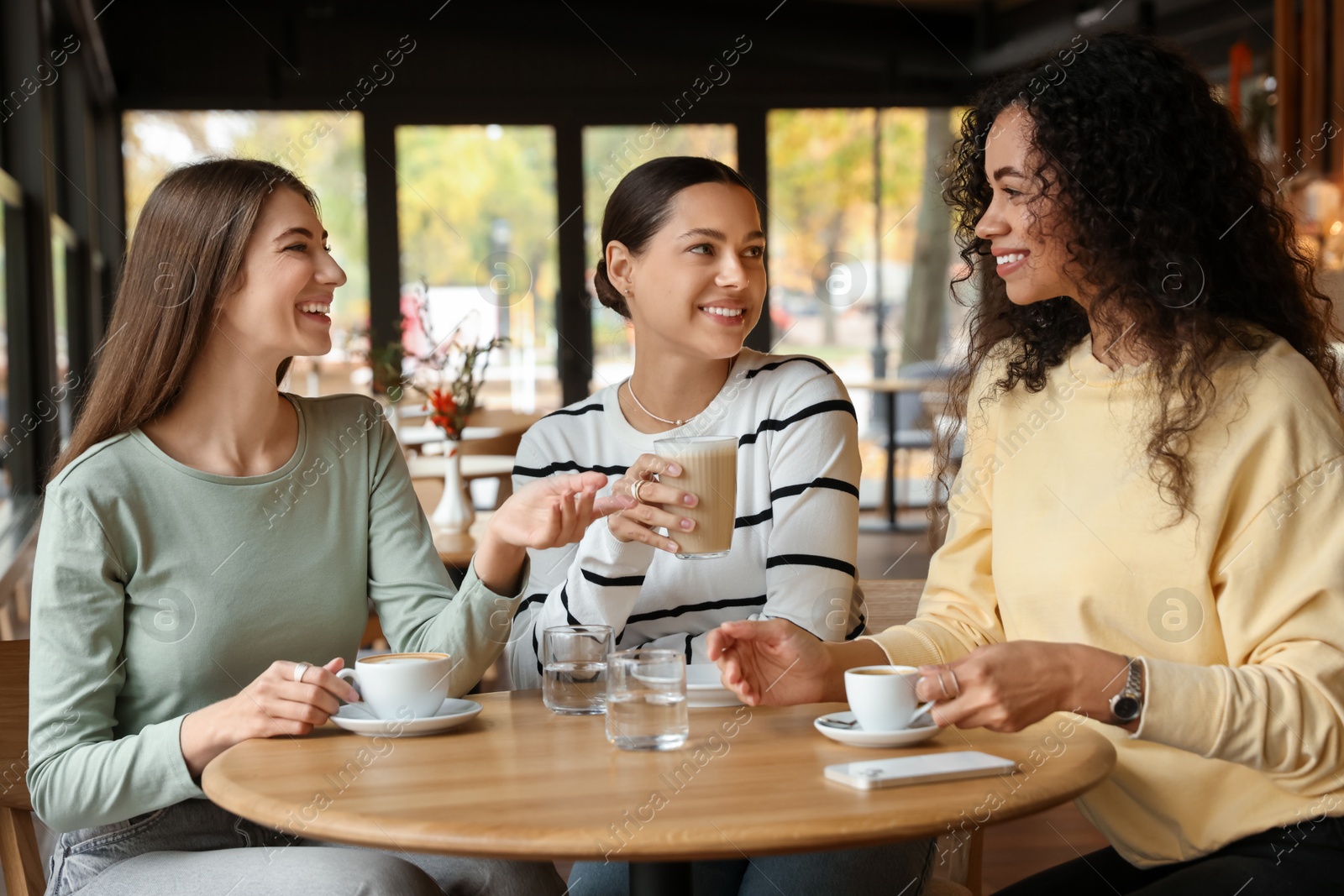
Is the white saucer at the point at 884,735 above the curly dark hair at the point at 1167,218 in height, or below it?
below

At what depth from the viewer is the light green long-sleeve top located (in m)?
1.43

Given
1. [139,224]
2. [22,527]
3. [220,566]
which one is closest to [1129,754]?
[220,566]

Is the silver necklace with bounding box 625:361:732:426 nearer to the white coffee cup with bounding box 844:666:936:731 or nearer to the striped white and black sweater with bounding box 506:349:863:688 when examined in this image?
the striped white and black sweater with bounding box 506:349:863:688

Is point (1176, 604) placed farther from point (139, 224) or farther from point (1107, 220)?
point (139, 224)

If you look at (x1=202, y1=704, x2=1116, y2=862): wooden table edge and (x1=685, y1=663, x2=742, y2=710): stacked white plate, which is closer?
(x1=202, y1=704, x2=1116, y2=862): wooden table edge

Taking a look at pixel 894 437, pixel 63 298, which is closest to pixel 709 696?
pixel 63 298

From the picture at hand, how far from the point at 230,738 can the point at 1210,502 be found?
3.57ft

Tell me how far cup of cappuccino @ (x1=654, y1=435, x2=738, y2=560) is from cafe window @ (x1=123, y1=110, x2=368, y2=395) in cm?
743

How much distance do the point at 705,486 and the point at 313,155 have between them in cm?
792

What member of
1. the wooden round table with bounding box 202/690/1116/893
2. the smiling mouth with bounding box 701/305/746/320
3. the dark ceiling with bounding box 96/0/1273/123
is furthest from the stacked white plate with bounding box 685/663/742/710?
the dark ceiling with bounding box 96/0/1273/123

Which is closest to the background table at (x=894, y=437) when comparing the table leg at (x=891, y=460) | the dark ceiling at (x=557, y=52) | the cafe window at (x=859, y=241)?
the table leg at (x=891, y=460)

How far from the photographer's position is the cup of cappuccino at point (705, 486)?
5.11 ft

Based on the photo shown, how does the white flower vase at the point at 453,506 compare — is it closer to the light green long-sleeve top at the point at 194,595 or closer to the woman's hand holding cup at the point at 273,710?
the light green long-sleeve top at the point at 194,595

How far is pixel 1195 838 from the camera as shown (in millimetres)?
1399
